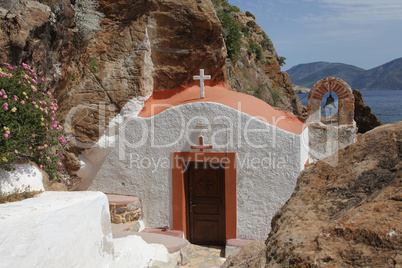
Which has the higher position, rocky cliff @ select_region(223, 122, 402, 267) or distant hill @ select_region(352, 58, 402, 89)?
distant hill @ select_region(352, 58, 402, 89)

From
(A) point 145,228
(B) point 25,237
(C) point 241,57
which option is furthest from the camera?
(C) point 241,57

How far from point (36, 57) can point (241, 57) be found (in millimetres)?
10584

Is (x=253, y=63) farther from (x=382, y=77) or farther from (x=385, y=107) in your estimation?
(x=382, y=77)

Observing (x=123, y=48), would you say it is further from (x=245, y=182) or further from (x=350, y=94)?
(x=350, y=94)

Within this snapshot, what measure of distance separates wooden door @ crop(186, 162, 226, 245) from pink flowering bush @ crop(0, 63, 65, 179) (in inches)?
135

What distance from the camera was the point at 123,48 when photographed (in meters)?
7.77

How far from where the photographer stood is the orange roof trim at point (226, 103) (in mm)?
6685

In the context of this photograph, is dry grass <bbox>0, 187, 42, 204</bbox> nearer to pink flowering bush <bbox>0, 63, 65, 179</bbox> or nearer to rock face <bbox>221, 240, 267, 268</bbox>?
pink flowering bush <bbox>0, 63, 65, 179</bbox>

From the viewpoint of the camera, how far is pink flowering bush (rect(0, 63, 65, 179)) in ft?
11.8

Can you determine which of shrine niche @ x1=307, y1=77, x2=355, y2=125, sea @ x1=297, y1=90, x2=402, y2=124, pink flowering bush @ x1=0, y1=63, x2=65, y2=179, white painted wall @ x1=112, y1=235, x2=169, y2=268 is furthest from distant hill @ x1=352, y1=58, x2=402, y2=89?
pink flowering bush @ x1=0, y1=63, x2=65, y2=179

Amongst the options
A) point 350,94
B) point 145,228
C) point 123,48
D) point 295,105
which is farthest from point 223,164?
point 295,105

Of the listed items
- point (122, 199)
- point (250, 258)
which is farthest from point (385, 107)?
point (250, 258)

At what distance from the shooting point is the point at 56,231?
128 inches

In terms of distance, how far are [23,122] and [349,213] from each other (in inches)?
147
